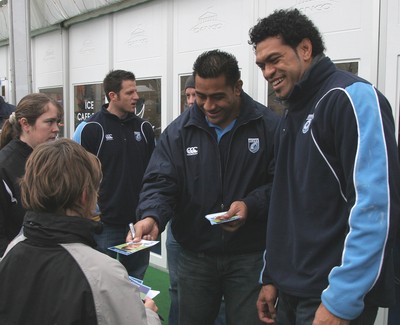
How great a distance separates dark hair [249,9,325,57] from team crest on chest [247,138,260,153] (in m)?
0.73

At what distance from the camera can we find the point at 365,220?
145cm

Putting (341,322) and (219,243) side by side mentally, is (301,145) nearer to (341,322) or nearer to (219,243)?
(341,322)

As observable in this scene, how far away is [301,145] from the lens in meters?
1.71

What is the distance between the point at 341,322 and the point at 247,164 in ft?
3.64

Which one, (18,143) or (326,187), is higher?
(18,143)

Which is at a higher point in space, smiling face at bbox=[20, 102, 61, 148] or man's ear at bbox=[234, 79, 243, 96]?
man's ear at bbox=[234, 79, 243, 96]

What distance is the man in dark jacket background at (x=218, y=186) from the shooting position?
240 centimetres

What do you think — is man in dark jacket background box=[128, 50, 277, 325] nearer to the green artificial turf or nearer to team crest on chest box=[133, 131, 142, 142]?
team crest on chest box=[133, 131, 142, 142]

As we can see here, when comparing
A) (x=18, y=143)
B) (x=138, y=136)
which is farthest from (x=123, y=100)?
(x=18, y=143)

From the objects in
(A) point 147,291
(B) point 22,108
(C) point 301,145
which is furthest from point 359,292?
(B) point 22,108

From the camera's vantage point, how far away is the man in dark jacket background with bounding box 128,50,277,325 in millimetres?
2404

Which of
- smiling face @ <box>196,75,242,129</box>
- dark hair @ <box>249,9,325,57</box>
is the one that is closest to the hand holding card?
smiling face @ <box>196,75,242,129</box>

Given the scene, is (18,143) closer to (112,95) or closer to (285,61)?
(112,95)

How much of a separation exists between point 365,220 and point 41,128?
2133 mm
